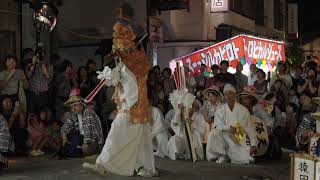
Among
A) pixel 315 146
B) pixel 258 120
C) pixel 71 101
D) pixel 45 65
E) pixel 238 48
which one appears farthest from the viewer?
pixel 238 48

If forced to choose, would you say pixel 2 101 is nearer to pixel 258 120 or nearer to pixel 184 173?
pixel 184 173

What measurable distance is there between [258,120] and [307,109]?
42.4 inches

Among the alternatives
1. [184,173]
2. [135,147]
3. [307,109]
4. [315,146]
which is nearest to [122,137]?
[135,147]

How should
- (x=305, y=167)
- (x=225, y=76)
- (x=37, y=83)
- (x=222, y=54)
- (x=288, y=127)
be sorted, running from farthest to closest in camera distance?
(x=222, y=54), (x=225, y=76), (x=288, y=127), (x=37, y=83), (x=305, y=167)

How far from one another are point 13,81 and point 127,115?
3.43 m

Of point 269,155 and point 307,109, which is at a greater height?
point 307,109

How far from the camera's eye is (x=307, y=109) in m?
10.0

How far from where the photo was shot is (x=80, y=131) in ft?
30.3

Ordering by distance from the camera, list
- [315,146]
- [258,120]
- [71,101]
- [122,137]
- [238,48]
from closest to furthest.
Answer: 1. [315,146]
2. [122,137]
3. [71,101]
4. [258,120]
5. [238,48]

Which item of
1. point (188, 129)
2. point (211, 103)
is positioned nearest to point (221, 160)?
point (188, 129)

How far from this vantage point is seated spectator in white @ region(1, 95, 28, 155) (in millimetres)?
9867

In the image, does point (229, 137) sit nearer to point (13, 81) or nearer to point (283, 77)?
point (283, 77)

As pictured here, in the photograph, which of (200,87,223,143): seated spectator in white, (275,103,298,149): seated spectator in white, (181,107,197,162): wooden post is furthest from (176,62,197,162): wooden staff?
(275,103,298,149): seated spectator in white

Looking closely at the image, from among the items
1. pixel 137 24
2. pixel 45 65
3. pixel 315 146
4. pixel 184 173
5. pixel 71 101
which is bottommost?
pixel 184 173
